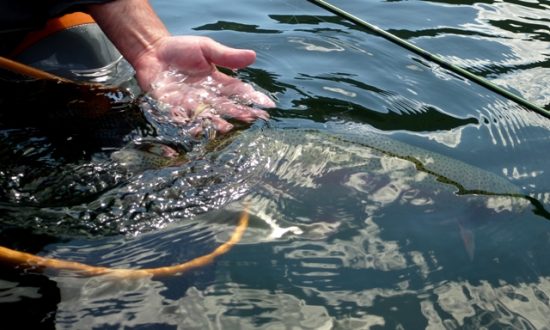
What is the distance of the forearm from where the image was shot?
313 cm

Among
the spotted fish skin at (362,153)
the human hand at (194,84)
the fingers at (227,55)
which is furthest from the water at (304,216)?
the fingers at (227,55)

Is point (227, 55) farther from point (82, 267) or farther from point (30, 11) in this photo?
point (82, 267)

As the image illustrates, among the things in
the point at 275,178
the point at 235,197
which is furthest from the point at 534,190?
the point at 235,197

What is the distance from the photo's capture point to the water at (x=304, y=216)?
2.08 m

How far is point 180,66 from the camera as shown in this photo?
3.06 m

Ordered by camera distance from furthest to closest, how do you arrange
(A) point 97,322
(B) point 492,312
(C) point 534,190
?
(C) point 534,190 < (B) point 492,312 < (A) point 97,322

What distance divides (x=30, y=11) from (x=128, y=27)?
435mm

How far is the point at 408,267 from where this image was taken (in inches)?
91.7

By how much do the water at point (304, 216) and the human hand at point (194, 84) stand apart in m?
0.11

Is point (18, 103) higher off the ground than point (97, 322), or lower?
higher

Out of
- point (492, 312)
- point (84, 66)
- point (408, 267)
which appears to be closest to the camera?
point (492, 312)

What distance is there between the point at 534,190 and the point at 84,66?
2.16m

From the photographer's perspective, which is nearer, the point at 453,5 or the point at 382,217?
the point at 382,217

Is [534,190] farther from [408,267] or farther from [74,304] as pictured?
[74,304]
